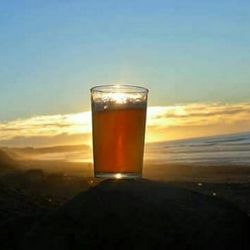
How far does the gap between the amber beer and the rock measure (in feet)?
0.47

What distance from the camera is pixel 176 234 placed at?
3166mm

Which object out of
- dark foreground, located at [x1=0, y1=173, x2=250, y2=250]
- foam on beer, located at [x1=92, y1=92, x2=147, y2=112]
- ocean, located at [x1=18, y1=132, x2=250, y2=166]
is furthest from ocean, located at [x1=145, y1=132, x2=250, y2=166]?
dark foreground, located at [x1=0, y1=173, x2=250, y2=250]

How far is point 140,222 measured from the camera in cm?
323

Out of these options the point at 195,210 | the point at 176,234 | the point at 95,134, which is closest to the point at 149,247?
the point at 176,234

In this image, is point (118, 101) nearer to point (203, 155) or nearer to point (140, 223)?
point (140, 223)

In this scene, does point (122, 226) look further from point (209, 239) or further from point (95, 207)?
point (209, 239)

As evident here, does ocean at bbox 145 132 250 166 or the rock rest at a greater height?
the rock

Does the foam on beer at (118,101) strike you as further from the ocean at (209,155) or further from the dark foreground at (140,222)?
the ocean at (209,155)

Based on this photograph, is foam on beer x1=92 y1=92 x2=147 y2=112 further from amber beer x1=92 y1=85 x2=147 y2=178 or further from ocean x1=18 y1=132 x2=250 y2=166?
ocean x1=18 y1=132 x2=250 y2=166

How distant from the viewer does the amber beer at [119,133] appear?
3559 mm

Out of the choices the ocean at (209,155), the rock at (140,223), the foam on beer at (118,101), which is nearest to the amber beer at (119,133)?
the foam on beer at (118,101)

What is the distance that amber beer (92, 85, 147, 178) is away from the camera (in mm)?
3559

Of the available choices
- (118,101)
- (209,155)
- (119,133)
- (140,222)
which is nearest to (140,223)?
(140,222)

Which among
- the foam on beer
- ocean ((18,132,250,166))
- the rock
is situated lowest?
ocean ((18,132,250,166))
